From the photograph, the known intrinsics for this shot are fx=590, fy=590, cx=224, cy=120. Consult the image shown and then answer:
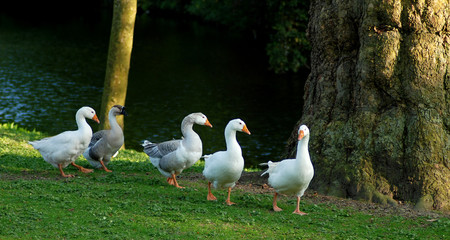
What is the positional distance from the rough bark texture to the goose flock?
1695mm

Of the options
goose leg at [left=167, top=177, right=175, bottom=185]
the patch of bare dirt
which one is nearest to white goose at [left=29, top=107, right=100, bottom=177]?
goose leg at [left=167, top=177, right=175, bottom=185]

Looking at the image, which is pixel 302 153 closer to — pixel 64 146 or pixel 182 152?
pixel 182 152

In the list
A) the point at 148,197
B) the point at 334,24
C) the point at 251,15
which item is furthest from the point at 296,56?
the point at 148,197

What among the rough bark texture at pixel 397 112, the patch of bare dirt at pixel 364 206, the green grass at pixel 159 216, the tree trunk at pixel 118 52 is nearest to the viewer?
the green grass at pixel 159 216

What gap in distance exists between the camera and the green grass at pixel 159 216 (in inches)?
329

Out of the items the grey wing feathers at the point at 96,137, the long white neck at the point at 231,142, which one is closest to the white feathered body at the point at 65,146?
the grey wing feathers at the point at 96,137

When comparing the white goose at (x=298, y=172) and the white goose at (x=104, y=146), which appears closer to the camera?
the white goose at (x=298, y=172)

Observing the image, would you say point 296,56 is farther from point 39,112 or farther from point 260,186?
point 260,186

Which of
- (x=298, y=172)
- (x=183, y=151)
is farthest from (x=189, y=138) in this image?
(x=298, y=172)

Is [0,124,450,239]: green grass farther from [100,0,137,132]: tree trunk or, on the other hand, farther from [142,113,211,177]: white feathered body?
[100,0,137,132]: tree trunk

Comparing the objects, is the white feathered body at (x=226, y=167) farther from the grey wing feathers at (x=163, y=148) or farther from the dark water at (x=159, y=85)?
the dark water at (x=159, y=85)

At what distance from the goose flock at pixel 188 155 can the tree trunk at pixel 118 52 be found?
9.74 ft

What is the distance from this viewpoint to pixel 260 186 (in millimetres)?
11953

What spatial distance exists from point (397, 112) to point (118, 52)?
8.03 meters
